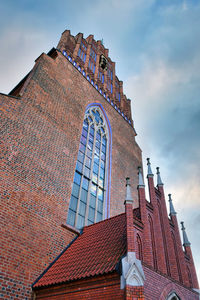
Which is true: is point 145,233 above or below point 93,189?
below

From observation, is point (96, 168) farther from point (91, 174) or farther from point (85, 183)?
point (85, 183)

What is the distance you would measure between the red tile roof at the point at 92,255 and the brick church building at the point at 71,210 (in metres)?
0.04

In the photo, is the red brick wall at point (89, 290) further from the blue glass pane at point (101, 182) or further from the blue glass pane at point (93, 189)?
the blue glass pane at point (101, 182)

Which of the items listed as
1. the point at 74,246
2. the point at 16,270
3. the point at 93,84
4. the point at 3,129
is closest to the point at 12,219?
the point at 16,270

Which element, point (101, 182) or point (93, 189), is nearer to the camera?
point (93, 189)

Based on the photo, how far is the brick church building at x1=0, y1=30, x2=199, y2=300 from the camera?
6500 millimetres

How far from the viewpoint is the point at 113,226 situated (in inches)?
331

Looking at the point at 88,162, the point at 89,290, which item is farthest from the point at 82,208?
the point at 89,290

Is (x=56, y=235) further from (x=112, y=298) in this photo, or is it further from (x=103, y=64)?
(x=103, y=64)

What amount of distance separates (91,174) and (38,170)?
3872 millimetres

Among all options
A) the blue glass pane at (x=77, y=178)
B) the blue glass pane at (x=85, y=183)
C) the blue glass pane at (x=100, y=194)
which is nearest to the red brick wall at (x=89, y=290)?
the blue glass pane at (x=77, y=178)

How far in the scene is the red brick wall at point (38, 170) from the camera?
24.1 feet

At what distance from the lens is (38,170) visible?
361 inches

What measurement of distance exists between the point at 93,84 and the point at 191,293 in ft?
40.2
